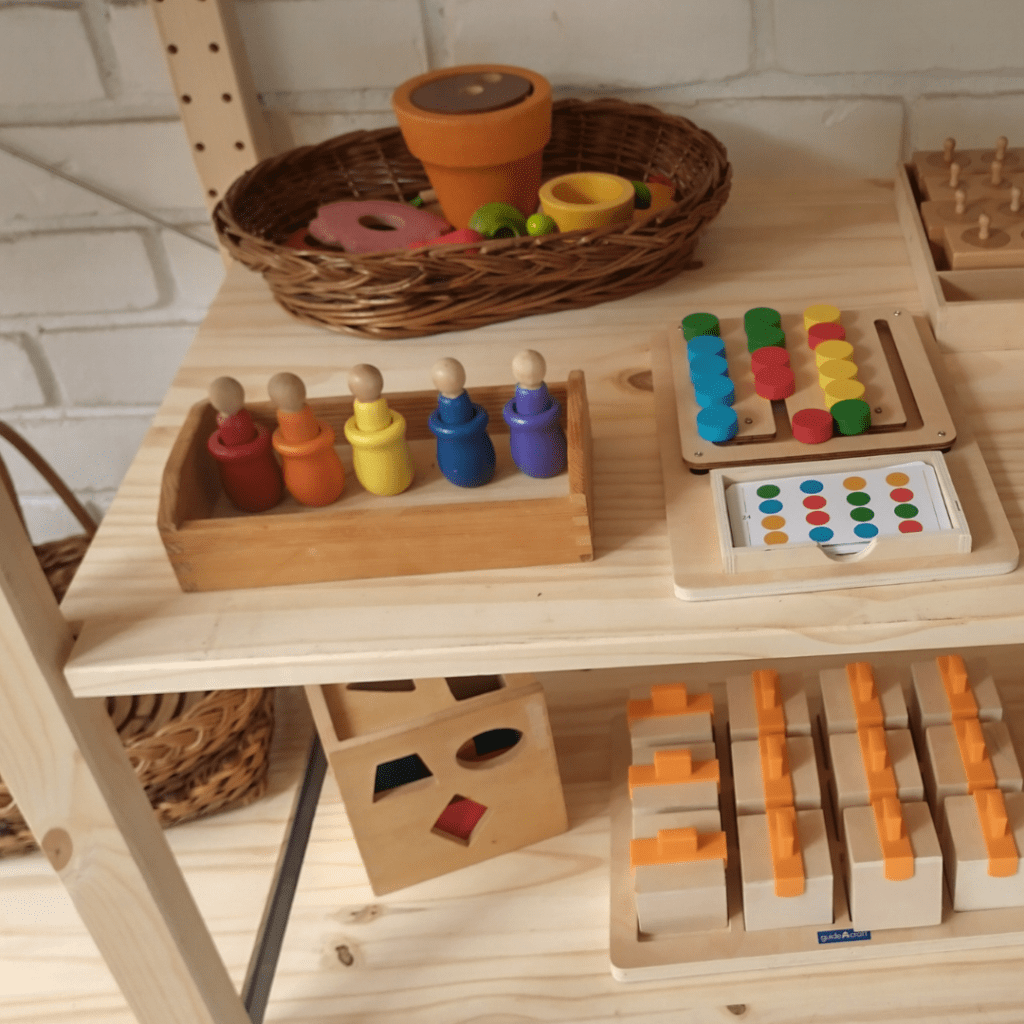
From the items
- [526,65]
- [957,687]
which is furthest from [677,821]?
[526,65]

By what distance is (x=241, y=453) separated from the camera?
586mm

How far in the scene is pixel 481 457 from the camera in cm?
60

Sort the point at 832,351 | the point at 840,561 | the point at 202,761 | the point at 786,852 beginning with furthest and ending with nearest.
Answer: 1. the point at 202,761
2. the point at 786,852
3. the point at 832,351
4. the point at 840,561

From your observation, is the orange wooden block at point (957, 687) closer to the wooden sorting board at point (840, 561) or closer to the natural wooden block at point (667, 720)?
the natural wooden block at point (667, 720)

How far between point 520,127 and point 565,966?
0.60 metres

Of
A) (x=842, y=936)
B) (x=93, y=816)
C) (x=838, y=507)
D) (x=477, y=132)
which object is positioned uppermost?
(x=477, y=132)

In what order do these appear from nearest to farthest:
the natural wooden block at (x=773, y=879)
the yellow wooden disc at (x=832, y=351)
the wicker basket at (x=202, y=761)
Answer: the yellow wooden disc at (x=832, y=351), the natural wooden block at (x=773, y=879), the wicker basket at (x=202, y=761)

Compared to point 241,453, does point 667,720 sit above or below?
below

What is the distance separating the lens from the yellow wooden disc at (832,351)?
0.66 meters

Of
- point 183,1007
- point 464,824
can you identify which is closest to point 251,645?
point 183,1007

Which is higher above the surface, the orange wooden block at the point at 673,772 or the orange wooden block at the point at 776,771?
the orange wooden block at the point at 673,772

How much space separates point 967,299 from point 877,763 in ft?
1.08

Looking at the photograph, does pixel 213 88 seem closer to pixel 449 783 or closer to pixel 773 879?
pixel 449 783

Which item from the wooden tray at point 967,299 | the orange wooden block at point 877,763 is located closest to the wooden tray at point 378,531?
the wooden tray at point 967,299
